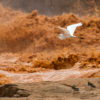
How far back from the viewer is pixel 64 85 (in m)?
2.69

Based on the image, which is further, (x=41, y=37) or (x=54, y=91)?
(x=41, y=37)

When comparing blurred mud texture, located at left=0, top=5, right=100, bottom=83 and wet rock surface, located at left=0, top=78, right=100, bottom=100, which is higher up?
blurred mud texture, located at left=0, top=5, right=100, bottom=83

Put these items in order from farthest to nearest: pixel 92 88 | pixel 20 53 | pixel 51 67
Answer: pixel 20 53 → pixel 51 67 → pixel 92 88

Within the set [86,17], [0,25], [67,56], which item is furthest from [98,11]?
[67,56]

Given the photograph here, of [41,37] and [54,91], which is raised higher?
[41,37]

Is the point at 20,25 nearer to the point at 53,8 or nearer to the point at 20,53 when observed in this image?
the point at 20,53

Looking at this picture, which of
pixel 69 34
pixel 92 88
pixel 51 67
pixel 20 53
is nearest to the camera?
pixel 92 88

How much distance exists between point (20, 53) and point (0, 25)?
239 centimetres

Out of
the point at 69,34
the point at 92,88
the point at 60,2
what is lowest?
the point at 92,88

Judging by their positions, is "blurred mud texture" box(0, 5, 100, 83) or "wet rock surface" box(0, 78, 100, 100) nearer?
"wet rock surface" box(0, 78, 100, 100)

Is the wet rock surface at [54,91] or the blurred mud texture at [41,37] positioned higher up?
the blurred mud texture at [41,37]

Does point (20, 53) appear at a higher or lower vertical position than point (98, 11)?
lower

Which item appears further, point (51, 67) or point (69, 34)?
point (51, 67)

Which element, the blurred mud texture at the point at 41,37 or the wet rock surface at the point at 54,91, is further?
the blurred mud texture at the point at 41,37
